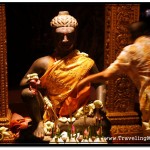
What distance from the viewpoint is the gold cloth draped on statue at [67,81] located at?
11.1 ft

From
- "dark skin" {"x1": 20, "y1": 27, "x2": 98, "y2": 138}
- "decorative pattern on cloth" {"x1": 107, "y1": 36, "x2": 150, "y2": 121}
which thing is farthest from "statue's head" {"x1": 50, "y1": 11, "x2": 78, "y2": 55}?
"decorative pattern on cloth" {"x1": 107, "y1": 36, "x2": 150, "y2": 121}

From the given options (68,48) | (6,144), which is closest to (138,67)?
(68,48)

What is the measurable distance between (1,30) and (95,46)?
790mm

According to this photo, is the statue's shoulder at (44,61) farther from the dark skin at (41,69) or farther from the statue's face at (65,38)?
the statue's face at (65,38)

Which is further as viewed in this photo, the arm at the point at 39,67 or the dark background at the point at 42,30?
the dark background at the point at 42,30

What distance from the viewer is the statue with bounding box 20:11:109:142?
3.32 metres

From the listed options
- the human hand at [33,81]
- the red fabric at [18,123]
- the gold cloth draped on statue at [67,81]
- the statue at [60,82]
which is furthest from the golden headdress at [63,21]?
the red fabric at [18,123]

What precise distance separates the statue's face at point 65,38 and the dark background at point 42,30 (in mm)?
327

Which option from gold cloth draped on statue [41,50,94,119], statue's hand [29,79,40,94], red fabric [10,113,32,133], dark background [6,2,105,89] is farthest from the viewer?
dark background [6,2,105,89]

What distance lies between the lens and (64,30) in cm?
330

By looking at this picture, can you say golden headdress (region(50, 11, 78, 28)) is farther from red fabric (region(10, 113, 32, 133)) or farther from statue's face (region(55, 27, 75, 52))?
red fabric (region(10, 113, 32, 133))

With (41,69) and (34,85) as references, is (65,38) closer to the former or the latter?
(41,69)

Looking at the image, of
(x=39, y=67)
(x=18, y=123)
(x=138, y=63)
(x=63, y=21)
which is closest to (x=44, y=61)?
(x=39, y=67)

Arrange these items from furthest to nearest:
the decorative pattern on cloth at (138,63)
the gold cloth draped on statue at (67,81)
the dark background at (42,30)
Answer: the dark background at (42,30), the gold cloth draped on statue at (67,81), the decorative pattern on cloth at (138,63)
